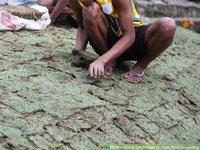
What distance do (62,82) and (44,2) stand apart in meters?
1.99

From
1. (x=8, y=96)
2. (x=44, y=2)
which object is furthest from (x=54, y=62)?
(x=44, y=2)

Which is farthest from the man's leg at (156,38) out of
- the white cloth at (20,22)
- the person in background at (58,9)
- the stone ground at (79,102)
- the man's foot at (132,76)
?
the person in background at (58,9)

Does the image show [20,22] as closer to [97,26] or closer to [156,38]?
[97,26]

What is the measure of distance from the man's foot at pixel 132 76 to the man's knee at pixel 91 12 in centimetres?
53

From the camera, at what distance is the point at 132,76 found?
3.79 meters

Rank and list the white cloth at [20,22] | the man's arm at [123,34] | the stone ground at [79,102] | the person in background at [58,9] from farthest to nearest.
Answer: the person in background at [58,9]
the white cloth at [20,22]
the man's arm at [123,34]
the stone ground at [79,102]

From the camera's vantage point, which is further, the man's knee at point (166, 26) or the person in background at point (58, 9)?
the person in background at point (58, 9)

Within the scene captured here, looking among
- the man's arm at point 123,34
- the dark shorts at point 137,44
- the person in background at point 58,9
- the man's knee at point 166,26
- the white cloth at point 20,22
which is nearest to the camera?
the man's arm at point 123,34

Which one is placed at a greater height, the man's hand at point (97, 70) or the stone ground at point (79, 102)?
the man's hand at point (97, 70)

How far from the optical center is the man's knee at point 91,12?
3537mm

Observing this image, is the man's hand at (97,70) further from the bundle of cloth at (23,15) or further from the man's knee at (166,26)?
the bundle of cloth at (23,15)

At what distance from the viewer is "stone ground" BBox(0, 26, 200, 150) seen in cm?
275

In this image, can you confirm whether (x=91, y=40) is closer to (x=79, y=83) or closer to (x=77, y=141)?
(x=79, y=83)

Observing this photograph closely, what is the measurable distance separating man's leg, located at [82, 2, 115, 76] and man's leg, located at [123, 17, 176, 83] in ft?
0.77
